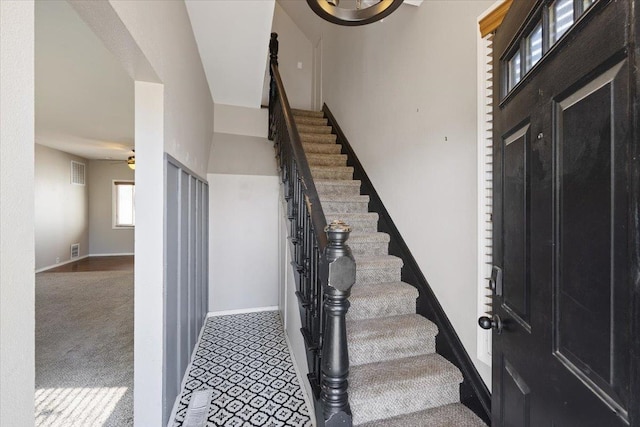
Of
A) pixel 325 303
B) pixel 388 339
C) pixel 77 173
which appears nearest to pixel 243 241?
pixel 388 339

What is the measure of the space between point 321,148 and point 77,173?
6979mm

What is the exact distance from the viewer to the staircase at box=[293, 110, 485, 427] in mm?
1519

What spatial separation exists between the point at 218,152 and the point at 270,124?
82 centimetres

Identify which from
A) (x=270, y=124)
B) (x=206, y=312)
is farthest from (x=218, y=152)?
(x=206, y=312)

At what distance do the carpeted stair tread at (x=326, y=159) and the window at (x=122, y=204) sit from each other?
6.96 meters

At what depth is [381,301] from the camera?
201 cm

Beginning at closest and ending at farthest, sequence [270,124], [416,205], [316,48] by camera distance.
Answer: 1. [416,205]
2. [270,124]
3. [316,48]

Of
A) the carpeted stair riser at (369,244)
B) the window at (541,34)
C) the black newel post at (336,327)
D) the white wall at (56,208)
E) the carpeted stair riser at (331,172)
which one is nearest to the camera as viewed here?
the window at (541,34)

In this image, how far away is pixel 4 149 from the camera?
1.81 ft

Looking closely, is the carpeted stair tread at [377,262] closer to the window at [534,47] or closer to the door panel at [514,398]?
the door panel at [514,398]

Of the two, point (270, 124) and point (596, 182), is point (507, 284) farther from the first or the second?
point (270, 124)

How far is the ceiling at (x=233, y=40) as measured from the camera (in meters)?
2.09

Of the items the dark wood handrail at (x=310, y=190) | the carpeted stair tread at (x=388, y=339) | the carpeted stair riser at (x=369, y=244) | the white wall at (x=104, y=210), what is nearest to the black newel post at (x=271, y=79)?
the dark wood handrail at (x=310, y=190)

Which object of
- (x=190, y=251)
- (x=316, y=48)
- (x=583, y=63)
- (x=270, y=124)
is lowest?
(x=190, y=251)
